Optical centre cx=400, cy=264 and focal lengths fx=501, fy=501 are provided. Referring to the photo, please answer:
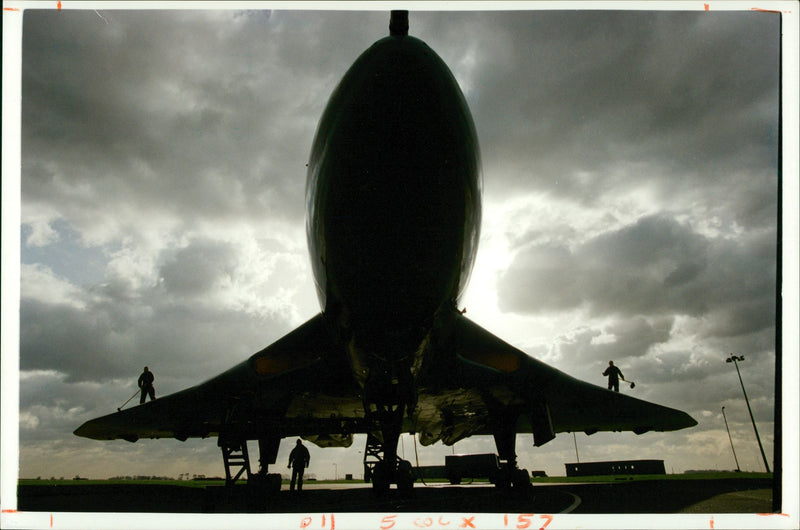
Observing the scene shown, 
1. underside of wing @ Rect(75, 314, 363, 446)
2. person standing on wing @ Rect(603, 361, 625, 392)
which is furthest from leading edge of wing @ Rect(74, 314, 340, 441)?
person standing on wing @ Rect(603, 361, 625, 392)

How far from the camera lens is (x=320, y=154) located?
4.98 m

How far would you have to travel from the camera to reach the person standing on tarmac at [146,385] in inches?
429

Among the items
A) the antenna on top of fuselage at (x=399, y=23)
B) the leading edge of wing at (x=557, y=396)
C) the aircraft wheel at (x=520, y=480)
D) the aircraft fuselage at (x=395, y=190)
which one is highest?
the antenna on top of fuselage at (x=399, y=23)

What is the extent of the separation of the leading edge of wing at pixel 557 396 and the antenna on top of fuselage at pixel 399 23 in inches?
164

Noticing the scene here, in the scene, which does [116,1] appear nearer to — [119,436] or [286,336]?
[286,336]

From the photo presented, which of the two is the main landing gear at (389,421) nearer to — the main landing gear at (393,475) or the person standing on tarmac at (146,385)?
the main landing gear at (393,475)

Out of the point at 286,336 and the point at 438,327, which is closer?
the point at 438,327

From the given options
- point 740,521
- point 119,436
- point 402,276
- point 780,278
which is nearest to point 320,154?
point 402,276

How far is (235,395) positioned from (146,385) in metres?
3.23

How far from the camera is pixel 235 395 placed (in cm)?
920

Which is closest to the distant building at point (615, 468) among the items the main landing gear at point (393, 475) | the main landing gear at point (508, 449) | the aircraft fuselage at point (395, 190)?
the main landing gear at point (508, 449)

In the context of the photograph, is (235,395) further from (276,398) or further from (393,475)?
(393,475)

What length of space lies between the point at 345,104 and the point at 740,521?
505cm

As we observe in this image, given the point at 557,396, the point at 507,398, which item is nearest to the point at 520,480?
the point at 507,398
